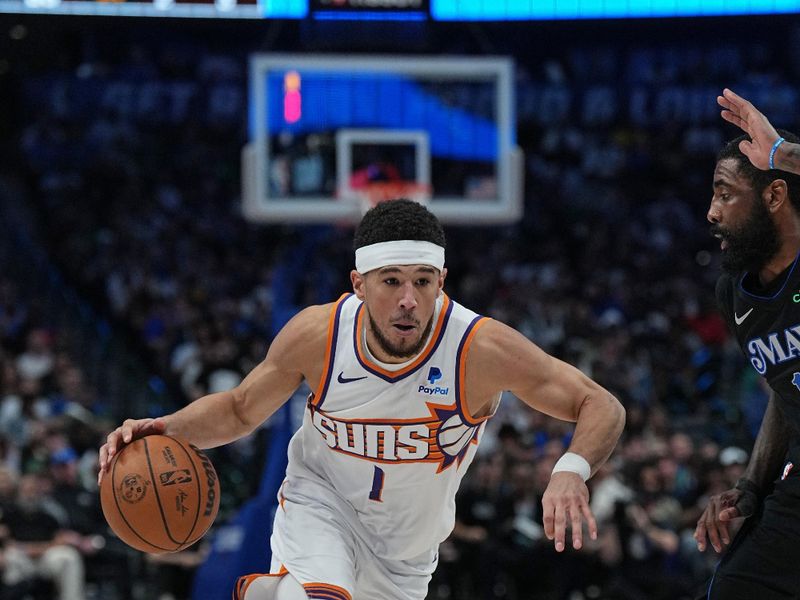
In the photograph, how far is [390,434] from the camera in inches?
180

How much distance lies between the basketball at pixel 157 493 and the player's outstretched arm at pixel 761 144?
7.67ft

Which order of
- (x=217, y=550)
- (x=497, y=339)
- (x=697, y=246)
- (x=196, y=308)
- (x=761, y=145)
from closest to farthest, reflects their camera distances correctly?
(x=761, y=145)
(x=497, y=339)
(x=217, y=550)
(x=196, y=308)
(x=697, y=246)

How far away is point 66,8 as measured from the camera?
11820mm

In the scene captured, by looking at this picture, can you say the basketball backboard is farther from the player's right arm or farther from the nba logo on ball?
the nba logo on ball

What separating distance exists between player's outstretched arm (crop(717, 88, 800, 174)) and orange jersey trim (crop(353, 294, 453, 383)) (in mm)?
1260

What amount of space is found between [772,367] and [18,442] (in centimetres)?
905

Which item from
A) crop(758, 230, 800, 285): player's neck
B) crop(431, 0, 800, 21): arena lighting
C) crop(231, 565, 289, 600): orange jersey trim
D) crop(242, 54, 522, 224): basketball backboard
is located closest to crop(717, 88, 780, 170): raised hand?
crop(758, 230, 800, 285): player's neck

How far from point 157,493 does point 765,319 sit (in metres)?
2.32

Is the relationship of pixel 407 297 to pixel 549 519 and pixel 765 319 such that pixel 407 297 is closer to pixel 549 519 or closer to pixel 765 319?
pixel 549 519

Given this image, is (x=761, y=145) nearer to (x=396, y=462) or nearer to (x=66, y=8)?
(x=396, y=462)

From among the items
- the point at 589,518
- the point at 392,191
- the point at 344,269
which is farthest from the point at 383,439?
the point at 344,269

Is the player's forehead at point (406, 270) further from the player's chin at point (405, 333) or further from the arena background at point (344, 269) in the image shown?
the arena background at point (344, 269)

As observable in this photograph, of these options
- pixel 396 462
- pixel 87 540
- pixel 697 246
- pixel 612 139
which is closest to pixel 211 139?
pixel 612 139

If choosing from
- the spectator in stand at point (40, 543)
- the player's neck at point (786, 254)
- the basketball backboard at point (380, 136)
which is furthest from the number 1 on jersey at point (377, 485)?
the basketball backboard at point (380, 136)
